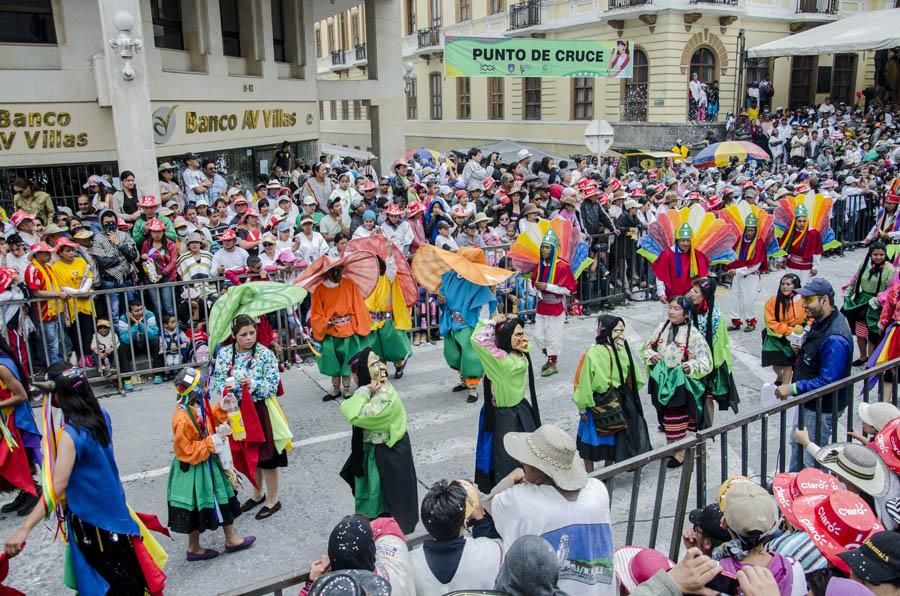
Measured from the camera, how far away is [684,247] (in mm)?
9422

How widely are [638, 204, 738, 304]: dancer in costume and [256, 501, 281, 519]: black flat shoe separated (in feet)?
18.1

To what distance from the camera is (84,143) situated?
→ 520 inches

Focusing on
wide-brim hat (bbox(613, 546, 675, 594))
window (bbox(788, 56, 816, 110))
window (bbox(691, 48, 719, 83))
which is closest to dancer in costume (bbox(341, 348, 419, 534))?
wide-brim hat (bbox(613, 546, 675, 594))

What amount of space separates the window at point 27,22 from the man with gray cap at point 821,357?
12.8m

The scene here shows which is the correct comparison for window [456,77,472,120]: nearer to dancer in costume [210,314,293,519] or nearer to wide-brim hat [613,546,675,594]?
dancer in costume [210,314,293,519]

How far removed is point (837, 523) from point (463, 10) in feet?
132

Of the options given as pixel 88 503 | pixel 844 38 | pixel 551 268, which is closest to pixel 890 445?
pixel 88 503

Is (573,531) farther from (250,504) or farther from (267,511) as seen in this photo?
(250,504)

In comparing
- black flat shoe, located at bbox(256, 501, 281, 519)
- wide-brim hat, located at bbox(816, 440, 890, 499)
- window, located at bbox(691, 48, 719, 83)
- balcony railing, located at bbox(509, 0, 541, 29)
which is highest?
balcony railing, located at bbox(509, 0, 541, 29)

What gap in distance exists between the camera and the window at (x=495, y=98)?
3862cm

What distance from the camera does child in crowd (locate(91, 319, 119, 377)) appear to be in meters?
8.45

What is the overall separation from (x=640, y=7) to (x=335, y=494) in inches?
1079

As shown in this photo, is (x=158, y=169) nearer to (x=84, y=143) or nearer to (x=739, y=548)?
(x=84, y=143)

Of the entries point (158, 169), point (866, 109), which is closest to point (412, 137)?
point (866, 109)
